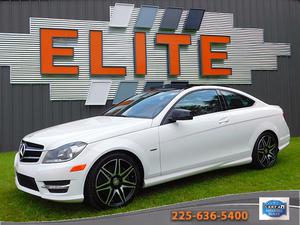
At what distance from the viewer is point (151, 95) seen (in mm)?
5652

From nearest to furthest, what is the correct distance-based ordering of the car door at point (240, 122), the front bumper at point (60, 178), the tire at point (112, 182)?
the front bumper at point (60, 178)
the tire at point (112, 182)
the car door at point (240, 122)

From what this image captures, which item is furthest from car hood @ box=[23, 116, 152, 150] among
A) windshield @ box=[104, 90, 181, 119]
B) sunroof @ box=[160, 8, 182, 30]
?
sunroof @ box=[160, 8, 182, 30]

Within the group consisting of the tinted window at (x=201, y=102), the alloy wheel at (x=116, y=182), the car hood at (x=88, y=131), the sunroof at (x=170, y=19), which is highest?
the sunroof at (x=170, y=19)

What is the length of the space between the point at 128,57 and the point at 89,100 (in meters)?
1.89

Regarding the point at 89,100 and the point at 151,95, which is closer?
the point at 151,95

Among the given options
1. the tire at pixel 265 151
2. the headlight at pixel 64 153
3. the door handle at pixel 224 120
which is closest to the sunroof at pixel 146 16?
the tire at pixel 265 151

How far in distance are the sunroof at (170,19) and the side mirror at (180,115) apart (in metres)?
7.78

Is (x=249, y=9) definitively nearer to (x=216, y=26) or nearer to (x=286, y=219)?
(x=216, y=26)

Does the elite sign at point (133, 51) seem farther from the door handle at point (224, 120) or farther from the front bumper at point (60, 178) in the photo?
the front bumper at point (60, 178)

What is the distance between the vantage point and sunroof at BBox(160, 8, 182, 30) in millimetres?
12281

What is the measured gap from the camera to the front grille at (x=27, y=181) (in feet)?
14.2

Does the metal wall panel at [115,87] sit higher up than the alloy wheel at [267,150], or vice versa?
the metal wall panel at [115,87]

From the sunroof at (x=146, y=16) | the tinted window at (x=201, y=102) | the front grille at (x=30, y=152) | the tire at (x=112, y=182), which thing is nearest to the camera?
the tire at (x=112, y=182)

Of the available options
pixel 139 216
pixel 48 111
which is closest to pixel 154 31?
pixel 48 111
